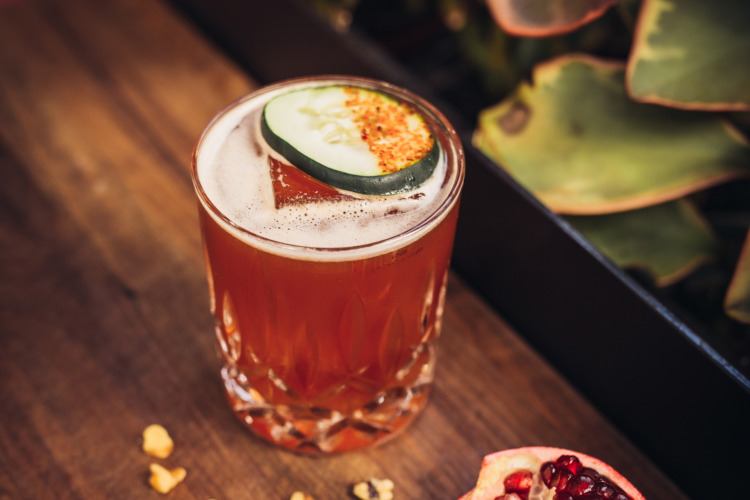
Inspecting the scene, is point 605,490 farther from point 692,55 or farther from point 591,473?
point 692,55

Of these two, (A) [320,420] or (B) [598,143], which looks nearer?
(A) [320,420]

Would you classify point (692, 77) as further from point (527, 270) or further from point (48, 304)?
point (48, 304)

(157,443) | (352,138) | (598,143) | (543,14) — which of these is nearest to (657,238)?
(598,143)

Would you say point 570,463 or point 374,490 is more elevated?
point 570,463

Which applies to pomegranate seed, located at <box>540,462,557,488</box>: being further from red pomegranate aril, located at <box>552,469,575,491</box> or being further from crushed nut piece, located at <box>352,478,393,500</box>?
crushed nut piece, located at <box>352,478,393,500</box>

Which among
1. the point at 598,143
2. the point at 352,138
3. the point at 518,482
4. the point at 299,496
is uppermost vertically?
the point at 352,138

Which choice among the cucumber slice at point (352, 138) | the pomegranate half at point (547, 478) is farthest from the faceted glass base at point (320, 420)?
the cucumber slice at point (352, 138)

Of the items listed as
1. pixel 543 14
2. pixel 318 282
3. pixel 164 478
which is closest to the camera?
pixel 318 282

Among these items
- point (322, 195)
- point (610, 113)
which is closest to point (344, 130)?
point (322, 195)
